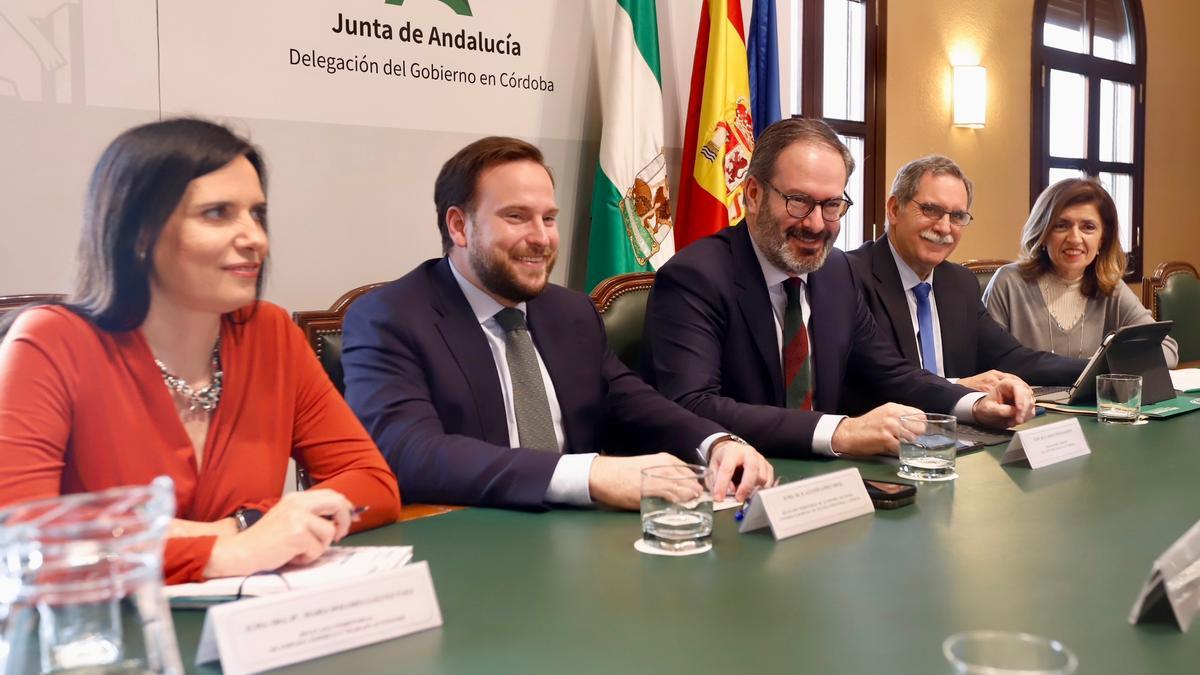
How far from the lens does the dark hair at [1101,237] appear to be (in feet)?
11.9

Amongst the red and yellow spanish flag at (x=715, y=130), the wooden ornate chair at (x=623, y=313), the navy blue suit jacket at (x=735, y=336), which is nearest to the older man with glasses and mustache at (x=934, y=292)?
the navy blue suit jacket at (x=735, y=336)

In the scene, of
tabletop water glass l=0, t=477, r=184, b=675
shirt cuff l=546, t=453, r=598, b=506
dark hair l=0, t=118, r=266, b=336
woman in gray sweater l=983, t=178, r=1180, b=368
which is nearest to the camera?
tabletop water glass l=0, t=477, r=184, b=675

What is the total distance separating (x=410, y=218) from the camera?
3.54m

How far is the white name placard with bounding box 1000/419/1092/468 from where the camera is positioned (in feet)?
6.29

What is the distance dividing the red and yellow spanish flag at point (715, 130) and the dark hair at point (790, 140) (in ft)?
4.66

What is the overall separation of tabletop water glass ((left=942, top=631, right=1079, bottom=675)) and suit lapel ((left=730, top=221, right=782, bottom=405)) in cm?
178

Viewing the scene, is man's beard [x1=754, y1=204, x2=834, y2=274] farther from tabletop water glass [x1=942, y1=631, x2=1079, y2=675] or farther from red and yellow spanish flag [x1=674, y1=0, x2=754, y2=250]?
tabletop water glass [x1=942, y1=631, x2=1079, y2=675]

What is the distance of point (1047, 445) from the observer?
1.96m

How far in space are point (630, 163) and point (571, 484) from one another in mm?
2518

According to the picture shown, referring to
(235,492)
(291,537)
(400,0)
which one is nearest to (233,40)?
(400,0)

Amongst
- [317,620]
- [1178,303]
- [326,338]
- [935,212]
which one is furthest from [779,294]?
[1178,303]

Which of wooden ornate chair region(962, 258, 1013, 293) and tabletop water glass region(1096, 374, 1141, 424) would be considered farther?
wooden ornate chair region(962, 258, 1013, 293)

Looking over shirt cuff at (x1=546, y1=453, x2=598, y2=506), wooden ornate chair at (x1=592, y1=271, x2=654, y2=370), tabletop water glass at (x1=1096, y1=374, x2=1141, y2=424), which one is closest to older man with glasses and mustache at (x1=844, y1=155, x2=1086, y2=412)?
tabletop water glass at (x1=1096, y1=374, x2=1141, y2=424)

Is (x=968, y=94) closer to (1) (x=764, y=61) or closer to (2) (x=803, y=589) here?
(1) (x=764, y=61)
